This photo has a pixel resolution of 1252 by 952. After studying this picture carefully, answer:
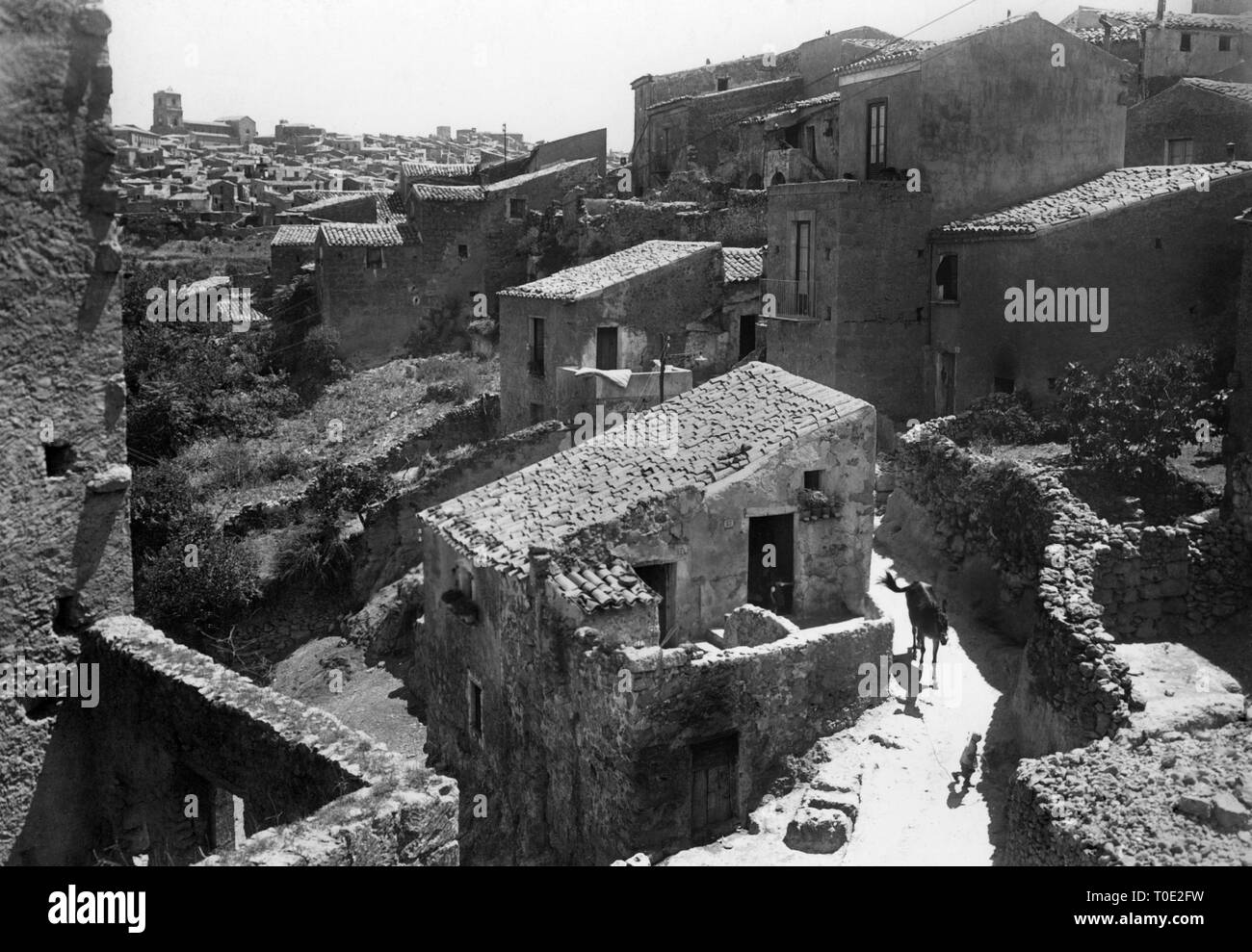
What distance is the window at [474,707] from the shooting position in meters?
16.6

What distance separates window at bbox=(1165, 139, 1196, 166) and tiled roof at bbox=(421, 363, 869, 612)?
16.9m

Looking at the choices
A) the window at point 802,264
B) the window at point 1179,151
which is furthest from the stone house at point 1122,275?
the window at point 1179,151

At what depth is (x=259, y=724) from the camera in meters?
8.78

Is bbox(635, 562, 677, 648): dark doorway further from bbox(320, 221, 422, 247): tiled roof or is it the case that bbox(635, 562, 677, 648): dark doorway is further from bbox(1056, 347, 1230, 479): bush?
bbox(320, 221, 422, 247): tiled roof

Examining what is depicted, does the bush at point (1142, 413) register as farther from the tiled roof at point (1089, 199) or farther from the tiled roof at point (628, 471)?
the tiled roof at point (1089, 199)

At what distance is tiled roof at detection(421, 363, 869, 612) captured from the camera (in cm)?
1605

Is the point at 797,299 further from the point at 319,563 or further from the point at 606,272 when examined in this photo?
the point at 319,563

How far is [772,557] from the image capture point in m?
16.9

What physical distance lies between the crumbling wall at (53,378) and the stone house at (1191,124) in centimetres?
2546

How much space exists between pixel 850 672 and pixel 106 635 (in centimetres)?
846

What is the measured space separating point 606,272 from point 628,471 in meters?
12.9

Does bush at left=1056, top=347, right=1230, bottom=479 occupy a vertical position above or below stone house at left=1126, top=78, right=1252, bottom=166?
below

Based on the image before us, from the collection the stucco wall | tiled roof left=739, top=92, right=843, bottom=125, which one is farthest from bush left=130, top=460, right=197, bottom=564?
tiled roof left=739, top=92, right=843, bottom=125

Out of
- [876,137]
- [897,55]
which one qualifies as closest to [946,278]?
[876,137]
